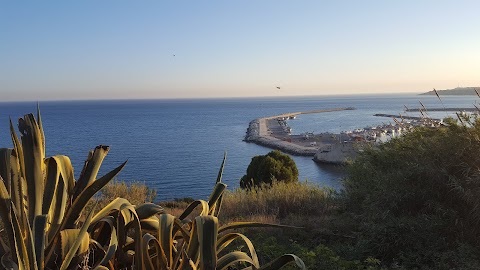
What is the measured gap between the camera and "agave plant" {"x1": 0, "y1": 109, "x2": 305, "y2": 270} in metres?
2.17

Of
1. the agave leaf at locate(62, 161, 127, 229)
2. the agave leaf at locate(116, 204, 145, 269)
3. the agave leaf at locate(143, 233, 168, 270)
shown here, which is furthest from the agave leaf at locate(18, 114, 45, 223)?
the agave leaf at locate(143, 233, 168, 270)

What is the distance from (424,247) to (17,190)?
4.31m

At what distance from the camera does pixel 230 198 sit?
946 cm

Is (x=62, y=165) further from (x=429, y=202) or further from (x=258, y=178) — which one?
(x=258, y=178)

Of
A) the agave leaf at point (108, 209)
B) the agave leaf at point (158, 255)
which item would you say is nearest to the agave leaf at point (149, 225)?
the agave leaf at point (108, 209)

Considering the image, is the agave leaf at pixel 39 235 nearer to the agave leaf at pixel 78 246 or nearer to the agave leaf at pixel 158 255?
the agave leaf at pixel 78 246

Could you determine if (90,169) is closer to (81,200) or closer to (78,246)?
(81,200)

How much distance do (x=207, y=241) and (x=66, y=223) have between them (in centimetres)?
91

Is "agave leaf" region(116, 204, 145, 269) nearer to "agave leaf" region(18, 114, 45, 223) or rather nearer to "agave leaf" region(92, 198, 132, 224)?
"agave leaf" region(92, 198, 132, 224)

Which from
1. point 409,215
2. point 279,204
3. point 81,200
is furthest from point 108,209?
point 279,204

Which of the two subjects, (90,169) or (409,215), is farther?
(409,215)

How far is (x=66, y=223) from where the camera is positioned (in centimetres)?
254

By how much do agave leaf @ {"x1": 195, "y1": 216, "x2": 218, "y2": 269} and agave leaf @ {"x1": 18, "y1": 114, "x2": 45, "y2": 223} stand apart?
925mm

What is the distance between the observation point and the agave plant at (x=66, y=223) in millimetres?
2166
